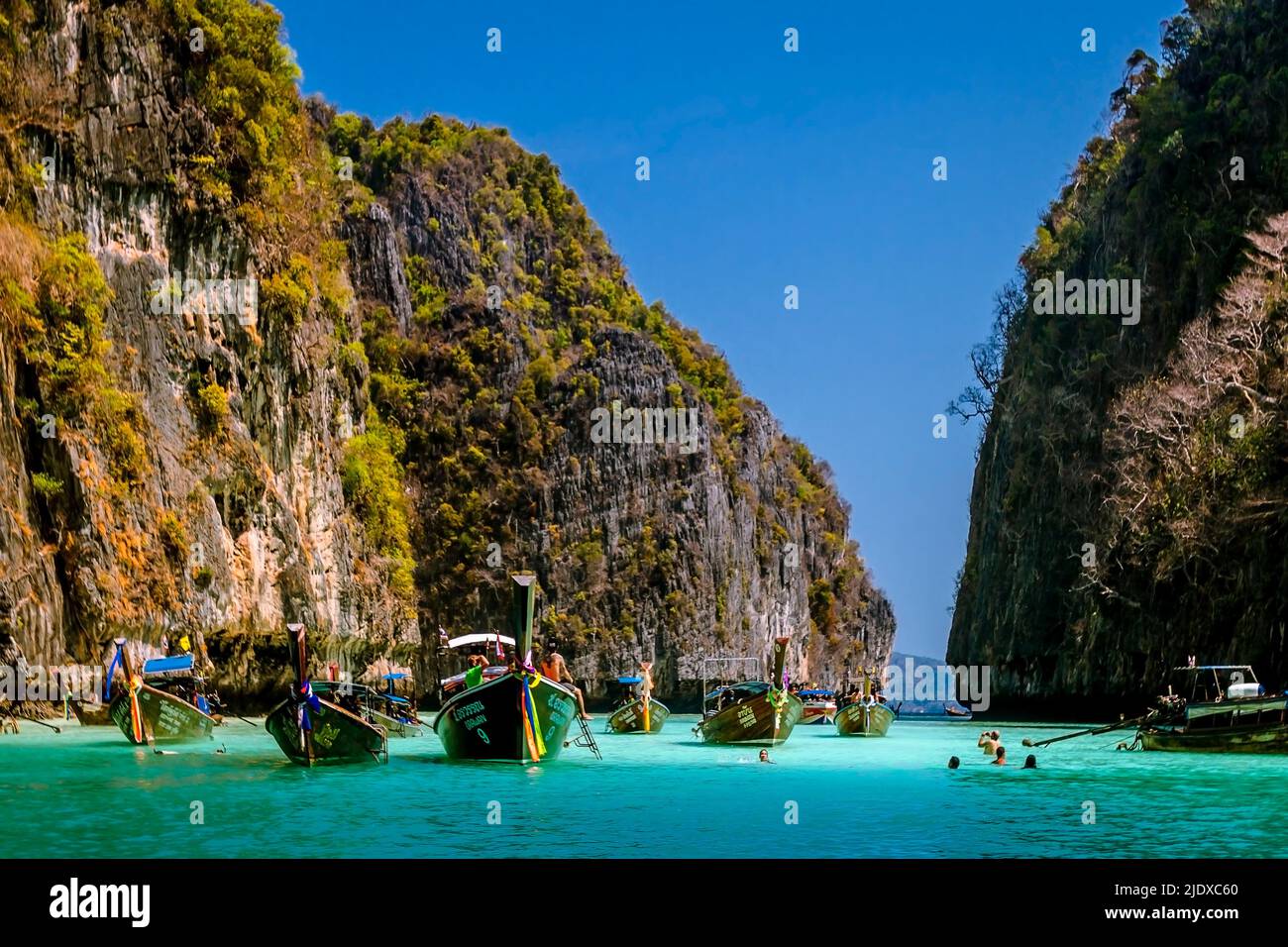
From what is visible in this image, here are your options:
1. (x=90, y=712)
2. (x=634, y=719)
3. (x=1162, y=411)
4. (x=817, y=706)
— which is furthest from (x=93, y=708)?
(x=1162, y=411)

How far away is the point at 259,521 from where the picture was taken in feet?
146

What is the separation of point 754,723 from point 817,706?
1897 cm

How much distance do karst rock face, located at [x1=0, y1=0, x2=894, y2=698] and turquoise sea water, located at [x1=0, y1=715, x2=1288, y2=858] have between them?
1278 centimetres

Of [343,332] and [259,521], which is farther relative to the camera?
[343,332]

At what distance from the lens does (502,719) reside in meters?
22.8

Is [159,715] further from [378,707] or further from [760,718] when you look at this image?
[760,718]

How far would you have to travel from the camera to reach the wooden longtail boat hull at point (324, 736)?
865 inches

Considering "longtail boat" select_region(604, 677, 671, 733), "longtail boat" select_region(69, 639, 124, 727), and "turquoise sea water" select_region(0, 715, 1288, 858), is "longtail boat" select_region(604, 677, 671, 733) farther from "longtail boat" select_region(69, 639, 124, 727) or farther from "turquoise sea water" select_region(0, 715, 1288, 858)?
"longtail boat" select_region(69, 639, 124, 727)

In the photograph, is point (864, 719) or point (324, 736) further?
point (864, 719)

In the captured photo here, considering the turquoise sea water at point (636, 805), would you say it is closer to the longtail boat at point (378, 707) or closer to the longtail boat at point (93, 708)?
the longtail boat at point (378, 707)

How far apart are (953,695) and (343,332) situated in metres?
37.1

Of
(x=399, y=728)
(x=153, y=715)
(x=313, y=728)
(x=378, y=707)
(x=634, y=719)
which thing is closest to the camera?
(x=313, y=728)
